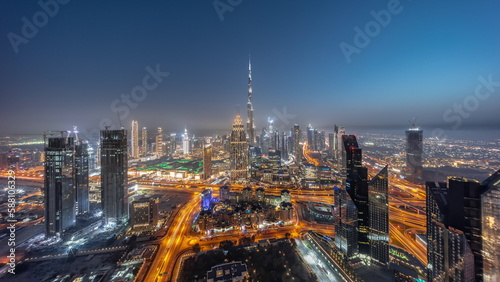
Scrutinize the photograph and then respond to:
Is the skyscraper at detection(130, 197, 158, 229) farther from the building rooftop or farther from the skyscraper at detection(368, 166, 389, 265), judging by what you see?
the skyscraper at detection(368, 166, 389, 265)

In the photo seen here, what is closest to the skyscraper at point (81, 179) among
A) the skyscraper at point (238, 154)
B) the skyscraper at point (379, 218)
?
the skyscraper at point (238, 154)

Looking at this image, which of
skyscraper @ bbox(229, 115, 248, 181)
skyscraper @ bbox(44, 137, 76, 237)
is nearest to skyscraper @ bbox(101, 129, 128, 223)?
skyscraper @ bbox(44, 137, 76, 237)

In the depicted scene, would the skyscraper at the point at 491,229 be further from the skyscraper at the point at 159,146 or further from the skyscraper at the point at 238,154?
the skyscraper at the point at 159,146

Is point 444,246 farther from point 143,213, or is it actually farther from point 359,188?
point 143,213

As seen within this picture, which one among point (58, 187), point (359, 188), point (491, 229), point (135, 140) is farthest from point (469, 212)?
point (135, 140)

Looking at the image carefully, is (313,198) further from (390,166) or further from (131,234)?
(131,234)

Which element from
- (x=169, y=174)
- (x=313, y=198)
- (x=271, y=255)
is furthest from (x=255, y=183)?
(x=271, y=255)
